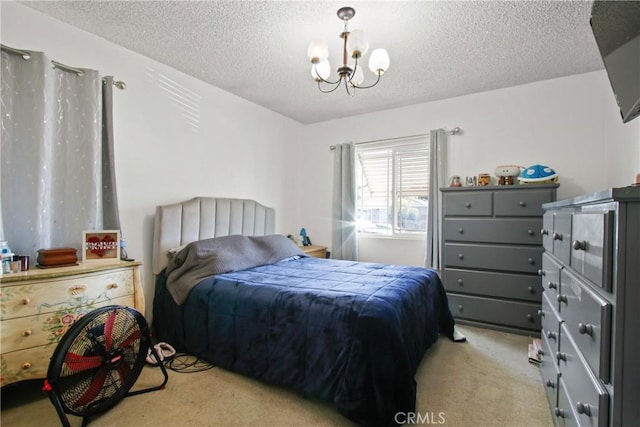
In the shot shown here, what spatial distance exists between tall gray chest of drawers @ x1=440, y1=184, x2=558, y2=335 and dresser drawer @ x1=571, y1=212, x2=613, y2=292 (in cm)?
178

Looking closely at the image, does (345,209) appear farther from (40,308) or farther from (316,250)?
(40,308)

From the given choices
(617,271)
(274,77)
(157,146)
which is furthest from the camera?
(274,77)

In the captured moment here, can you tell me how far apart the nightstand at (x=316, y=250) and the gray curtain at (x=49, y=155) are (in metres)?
2.23

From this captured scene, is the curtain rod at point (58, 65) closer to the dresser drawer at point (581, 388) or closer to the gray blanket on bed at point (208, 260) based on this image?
the gray blanket on bed at point (208, 260)

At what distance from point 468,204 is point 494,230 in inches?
13.4

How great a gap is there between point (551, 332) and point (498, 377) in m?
0.65

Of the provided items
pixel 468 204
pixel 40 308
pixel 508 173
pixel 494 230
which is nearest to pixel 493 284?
pixel 494 230

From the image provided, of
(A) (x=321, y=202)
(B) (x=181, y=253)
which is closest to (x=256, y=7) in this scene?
(B) (x=181, y=253)

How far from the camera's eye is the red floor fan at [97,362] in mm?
1431

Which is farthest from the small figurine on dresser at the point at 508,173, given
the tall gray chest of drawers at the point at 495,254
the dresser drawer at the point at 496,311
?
the dresser drawer at the point at 496,311

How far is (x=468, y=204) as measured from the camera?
3018 mm

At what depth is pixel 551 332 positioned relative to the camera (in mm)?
1615

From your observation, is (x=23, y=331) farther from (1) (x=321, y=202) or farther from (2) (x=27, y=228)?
(1) (x=321, y=202)

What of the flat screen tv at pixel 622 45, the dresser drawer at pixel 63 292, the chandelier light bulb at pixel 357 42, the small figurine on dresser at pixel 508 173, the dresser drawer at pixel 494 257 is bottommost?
the dresser drawer at pixel 63 292
